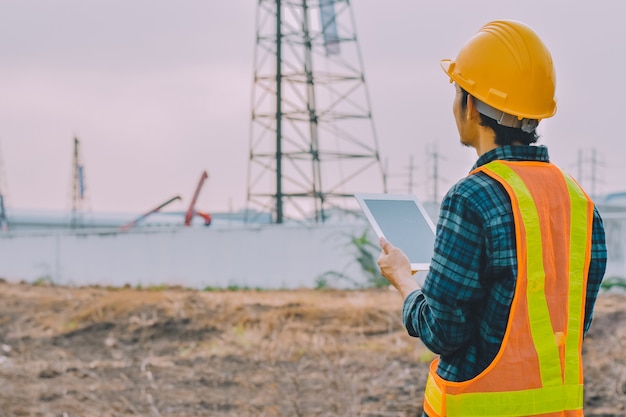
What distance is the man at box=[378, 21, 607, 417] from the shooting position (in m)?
1.97

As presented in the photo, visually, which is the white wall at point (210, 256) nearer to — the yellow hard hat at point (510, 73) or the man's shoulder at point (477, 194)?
the yellow hard hat at point (510, 73)

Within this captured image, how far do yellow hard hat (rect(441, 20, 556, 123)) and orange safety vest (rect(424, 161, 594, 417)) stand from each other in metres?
0.16

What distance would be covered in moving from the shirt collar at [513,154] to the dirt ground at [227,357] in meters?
3.90

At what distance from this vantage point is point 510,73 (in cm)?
217

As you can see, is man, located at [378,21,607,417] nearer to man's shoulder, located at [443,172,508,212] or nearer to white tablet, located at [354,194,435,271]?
man's shoulder, located at [443,172,508,212]

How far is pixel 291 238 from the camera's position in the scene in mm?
16875

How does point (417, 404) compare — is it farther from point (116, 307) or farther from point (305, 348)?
point (116, 307)

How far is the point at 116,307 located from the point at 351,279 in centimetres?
520

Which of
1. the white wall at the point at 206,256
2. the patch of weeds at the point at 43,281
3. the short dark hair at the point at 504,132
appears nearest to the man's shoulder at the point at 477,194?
the short dark hair at the point at 504,132

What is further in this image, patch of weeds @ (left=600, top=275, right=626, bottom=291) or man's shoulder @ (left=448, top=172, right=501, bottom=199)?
patch of weeds @ (left=600, top=275, right=626, bottom=291)

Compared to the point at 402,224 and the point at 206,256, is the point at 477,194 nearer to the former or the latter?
the point at 402,224

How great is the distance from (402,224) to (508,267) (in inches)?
19.7

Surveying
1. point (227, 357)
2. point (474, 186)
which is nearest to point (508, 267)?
point (474, 186)

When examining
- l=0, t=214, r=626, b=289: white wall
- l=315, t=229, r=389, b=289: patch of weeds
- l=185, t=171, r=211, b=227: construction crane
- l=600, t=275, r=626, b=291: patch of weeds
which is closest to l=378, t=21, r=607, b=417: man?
l=600, t=275, r=626, b=291: patch of weeds
